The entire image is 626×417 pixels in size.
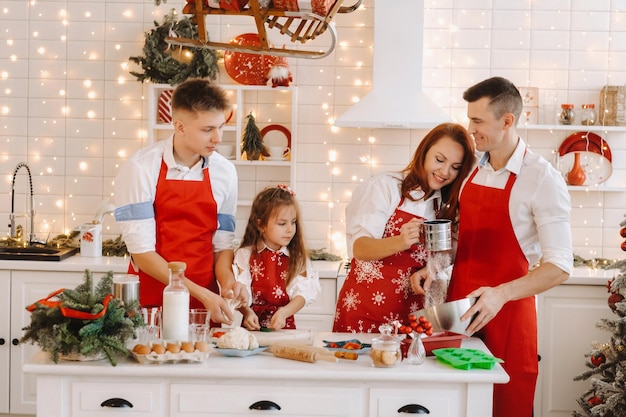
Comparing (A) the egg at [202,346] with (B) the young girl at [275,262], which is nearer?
(A) the egg at [202,346]

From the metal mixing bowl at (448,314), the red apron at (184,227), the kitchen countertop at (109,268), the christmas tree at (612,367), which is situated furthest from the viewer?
the kitchen countertop at (109,268)

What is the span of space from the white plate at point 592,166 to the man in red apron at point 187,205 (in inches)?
100.0

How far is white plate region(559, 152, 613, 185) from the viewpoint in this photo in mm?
5211

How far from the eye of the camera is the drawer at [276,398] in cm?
271

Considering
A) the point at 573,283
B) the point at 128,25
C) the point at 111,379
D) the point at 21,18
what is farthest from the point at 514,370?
the point at 21,18

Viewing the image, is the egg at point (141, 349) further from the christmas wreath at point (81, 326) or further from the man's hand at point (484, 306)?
the man's hand at point (484, 306)

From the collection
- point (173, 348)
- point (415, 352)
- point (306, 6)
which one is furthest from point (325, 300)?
point (306, 6)

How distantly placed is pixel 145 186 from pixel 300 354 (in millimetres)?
972

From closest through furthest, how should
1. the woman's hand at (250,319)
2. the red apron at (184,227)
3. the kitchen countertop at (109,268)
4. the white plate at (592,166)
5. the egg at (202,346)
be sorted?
the egg at (202,346) → the woman's hand at (250,319) → the red apron at (184,227) → the kitchen countertop at (109,268) → the white plate at (592,166)

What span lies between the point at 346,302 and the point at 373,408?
32.9 inches

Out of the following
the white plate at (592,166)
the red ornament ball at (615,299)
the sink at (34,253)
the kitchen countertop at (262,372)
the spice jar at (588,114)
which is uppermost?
the spice jar at (588,114)

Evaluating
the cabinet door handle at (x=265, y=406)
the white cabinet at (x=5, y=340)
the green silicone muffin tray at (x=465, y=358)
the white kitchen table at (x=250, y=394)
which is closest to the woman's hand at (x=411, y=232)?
the green silicone muffin tray at (x=465, y=358)

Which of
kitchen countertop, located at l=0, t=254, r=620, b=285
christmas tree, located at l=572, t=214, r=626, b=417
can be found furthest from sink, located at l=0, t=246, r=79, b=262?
christmas tree, located at l=572, t=214, r=626, b=417

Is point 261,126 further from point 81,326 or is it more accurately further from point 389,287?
point 81,326
